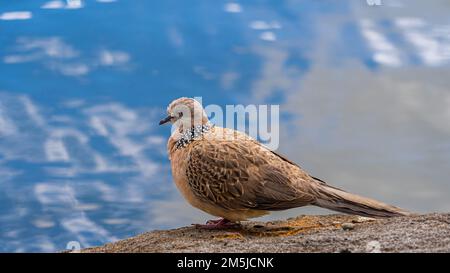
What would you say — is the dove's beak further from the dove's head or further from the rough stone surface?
the rough stone surface

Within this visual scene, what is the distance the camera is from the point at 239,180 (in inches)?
327

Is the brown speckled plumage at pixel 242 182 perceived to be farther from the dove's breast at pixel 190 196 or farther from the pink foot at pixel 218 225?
the pink foot at pixel 218 225

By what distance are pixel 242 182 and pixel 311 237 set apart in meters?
1.20

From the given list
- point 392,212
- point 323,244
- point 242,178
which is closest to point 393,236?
point 323,244

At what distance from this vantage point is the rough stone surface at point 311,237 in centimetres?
685

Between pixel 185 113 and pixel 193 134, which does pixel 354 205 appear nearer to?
pixel 193 134

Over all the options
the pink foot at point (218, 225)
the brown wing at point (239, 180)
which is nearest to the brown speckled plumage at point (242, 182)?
the brown wing at point (239, 180)

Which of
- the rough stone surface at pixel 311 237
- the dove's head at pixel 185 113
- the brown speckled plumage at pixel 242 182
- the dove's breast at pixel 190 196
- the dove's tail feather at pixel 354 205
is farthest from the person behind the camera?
the dove's head at pixel 185 113

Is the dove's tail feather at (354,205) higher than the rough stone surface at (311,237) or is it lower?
higher

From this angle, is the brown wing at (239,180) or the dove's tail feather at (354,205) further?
the brown wing at (239,180)

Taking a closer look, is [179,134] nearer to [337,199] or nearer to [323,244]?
[337,199]

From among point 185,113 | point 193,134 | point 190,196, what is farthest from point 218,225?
point 185,113
